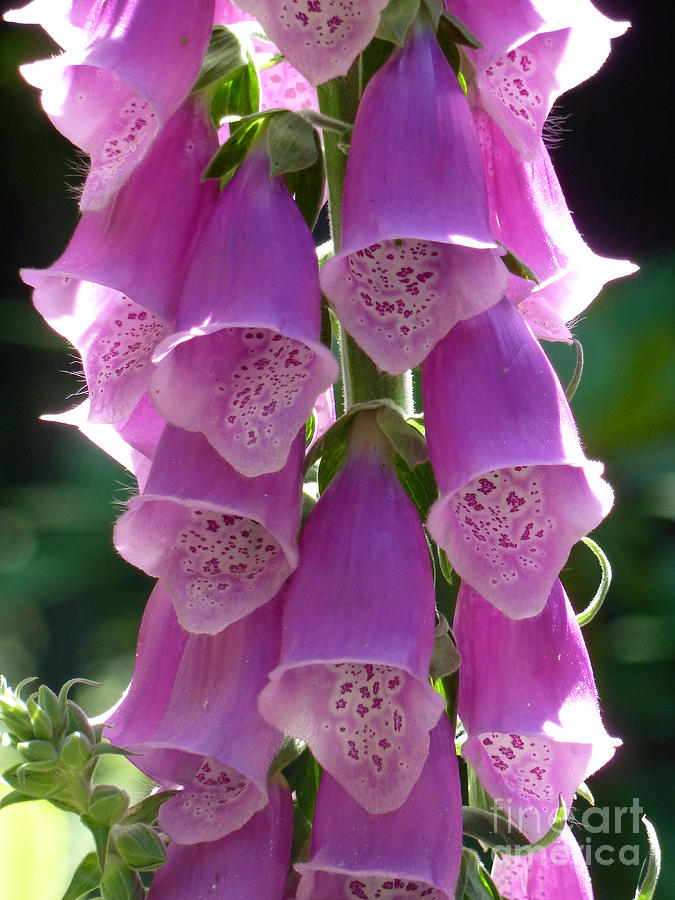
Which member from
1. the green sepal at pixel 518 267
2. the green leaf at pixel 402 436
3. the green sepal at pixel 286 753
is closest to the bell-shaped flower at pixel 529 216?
the green sepal at pixel 518 267

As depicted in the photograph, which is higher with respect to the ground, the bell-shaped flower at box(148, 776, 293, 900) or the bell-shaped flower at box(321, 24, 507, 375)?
the bell-shaped flower at box(321, 24, 507, 375)

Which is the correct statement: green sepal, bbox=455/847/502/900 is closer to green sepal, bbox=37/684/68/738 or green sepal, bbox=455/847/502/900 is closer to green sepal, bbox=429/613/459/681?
green sepal, bbox=429/613/459/681

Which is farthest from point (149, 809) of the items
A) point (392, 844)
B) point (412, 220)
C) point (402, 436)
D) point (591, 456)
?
point (591, 456)

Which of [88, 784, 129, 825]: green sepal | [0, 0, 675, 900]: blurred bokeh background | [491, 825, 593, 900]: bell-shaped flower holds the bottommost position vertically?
[0, 0, 675, 900]: blurred bokeh background

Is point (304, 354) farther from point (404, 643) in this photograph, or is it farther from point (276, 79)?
point (276, 79)

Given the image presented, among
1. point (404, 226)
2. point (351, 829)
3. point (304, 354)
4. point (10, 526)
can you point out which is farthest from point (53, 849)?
point (10, 526)

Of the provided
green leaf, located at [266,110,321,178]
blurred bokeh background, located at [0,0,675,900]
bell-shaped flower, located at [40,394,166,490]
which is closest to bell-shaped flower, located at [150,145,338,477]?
green leaf, located at [266,110,321,178]

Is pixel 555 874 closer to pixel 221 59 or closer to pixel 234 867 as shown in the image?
pixel 234 867

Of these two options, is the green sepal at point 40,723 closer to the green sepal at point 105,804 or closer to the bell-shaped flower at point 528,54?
the green sepal at point 105,804
